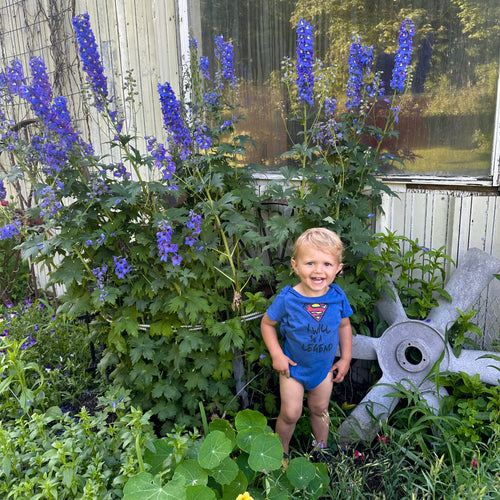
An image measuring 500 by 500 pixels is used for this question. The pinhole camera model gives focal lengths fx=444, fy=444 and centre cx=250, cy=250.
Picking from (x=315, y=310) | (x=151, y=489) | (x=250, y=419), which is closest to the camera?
(x=151, y=489)

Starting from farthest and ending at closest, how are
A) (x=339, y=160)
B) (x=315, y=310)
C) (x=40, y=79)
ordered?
(x=339, y=160), (x=40, y=79), (x=315, y=310)

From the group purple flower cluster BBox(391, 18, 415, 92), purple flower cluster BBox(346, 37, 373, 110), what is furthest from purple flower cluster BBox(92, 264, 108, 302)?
purple flower cluster BBox(391, 18, 415, 92)

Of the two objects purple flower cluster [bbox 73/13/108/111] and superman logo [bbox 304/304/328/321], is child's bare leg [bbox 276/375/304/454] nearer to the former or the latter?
superman logo [bbox 304/304/328/321]

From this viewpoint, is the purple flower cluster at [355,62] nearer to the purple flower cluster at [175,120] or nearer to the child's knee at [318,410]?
the purple flower cluster at [175,120]

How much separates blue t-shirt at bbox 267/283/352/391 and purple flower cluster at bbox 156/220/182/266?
532mm

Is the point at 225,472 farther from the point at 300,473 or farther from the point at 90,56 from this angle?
the point at 90,56

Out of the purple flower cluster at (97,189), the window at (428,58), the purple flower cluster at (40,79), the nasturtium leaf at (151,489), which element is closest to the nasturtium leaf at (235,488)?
the nasturtium leaf at (151,489)

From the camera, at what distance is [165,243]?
2113mm

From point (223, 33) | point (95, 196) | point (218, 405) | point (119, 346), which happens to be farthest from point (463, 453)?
point (223, 33)

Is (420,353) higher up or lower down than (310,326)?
lower down

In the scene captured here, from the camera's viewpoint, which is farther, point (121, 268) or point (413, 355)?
point (413, 355)

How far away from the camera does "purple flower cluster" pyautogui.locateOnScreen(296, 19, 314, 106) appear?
2201 millimetres

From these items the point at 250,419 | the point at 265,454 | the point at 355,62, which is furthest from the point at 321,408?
the point at 355,62

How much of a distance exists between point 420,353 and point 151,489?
1.80 m
